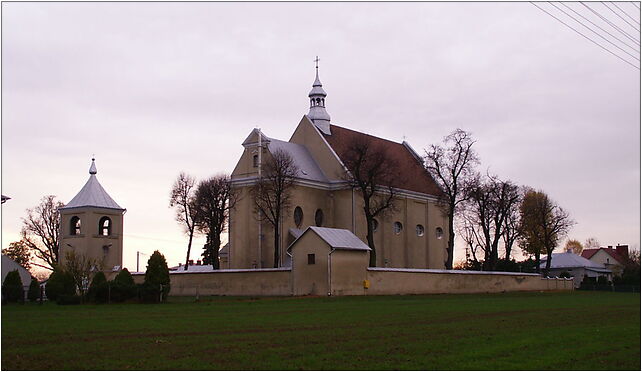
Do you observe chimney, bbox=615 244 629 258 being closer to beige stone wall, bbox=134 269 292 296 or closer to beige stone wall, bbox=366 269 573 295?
beige stone wall, bbox=366 269 573 295

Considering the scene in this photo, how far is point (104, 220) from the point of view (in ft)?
209

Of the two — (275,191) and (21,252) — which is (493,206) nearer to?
(275,191)

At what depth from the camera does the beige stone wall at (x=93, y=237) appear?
2451 inches

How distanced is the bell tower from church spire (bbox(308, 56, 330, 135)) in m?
17.5

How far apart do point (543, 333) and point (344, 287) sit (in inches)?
1065

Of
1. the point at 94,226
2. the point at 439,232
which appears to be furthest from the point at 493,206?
the point at 94,226

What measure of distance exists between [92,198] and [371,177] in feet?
71.6

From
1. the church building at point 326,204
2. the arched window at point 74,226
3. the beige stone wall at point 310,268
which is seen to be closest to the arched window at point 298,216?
the church building at point 326,204

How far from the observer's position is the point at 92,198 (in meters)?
63.4

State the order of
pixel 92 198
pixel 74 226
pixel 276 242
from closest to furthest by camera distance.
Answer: pixel 276 242 < pixel 92 198 < pixel 74 226

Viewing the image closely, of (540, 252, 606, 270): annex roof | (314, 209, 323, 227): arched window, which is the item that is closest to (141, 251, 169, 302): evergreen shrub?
(314, 209, 323, 227): arched window

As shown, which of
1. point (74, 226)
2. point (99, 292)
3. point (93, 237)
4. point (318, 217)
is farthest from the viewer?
point (318, 217)

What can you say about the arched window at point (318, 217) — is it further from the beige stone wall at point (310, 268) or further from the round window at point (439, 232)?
the beige stone wall at point (310, 268)

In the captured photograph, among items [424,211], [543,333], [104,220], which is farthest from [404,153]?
[543,333]
